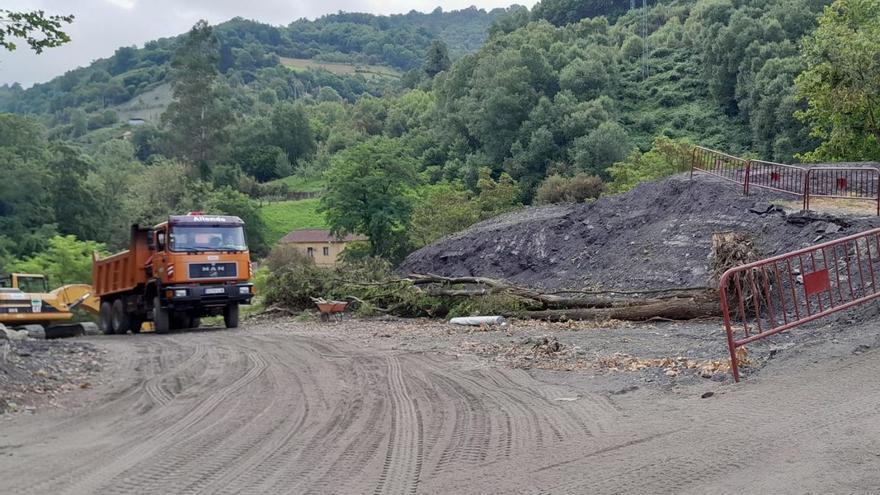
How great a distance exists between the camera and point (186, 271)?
19906 millimetres

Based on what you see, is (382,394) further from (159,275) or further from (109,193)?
(109,193)

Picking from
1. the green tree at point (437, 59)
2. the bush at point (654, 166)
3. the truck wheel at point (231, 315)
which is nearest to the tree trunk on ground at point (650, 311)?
the truck wheel at point (231, 315)

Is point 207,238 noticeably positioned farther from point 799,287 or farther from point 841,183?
point 841,183

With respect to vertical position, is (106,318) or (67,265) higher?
(67,265)

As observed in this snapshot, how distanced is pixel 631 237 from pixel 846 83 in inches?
496

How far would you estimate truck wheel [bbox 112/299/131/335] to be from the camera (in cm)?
2266

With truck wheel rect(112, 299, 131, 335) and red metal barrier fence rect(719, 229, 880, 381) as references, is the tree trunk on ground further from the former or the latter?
truck wheel rect(112, 299, 131, 335)

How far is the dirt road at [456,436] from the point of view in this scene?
18.9 feet

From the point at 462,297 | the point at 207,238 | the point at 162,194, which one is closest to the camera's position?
the point at 462,297

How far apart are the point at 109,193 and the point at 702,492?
6629 cm

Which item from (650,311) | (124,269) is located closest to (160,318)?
(124,269)

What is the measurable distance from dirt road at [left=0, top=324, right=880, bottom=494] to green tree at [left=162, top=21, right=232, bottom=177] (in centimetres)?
8011

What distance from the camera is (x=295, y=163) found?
356ft

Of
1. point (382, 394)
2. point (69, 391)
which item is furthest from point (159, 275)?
point (382, 394)
